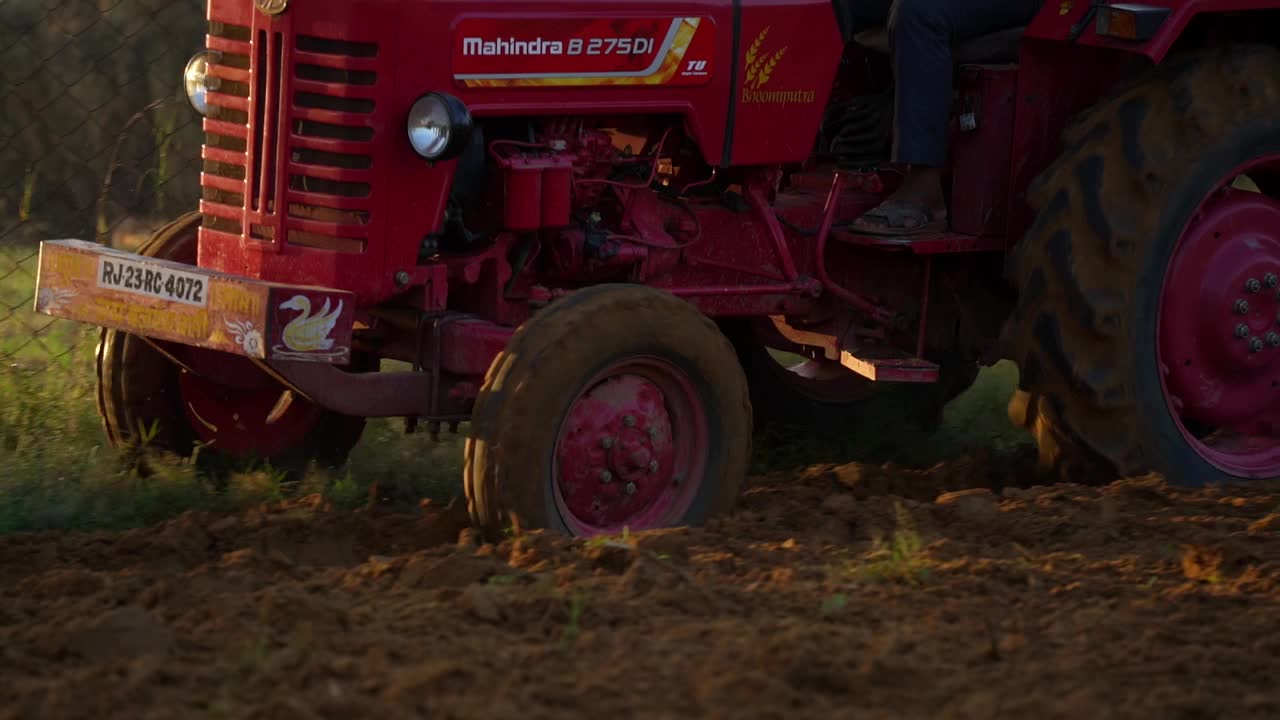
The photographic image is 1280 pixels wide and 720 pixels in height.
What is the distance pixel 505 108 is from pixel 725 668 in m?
2.12

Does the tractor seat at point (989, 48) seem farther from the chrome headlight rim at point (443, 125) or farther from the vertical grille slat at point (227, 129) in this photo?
the vertical grille slat at point (227, 129)

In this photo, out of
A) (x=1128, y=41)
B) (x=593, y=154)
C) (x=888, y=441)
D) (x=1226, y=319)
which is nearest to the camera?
(x=593, y=154)

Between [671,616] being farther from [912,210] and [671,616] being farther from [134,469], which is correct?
[912,210]

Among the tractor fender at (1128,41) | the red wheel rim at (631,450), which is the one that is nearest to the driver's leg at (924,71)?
the tractor fender at (1128,41)

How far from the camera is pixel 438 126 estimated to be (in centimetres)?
498

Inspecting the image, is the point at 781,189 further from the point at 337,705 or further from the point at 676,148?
the point at 337,705

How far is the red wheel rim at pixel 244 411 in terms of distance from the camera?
5844mm

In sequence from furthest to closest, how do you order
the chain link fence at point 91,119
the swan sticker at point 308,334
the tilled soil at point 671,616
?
the chain link fence at point 91,119, the swan sticker at point 308,334, the tilled soil at point 671,616

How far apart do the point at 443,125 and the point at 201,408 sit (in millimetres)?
1633

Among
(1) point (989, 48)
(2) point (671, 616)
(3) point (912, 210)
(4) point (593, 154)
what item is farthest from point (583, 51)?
(2) point (671, 616)

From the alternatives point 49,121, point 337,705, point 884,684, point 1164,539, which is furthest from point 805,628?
point 49,121

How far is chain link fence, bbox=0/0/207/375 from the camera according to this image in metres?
10.2

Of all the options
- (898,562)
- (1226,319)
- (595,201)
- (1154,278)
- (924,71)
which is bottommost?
(898,562)

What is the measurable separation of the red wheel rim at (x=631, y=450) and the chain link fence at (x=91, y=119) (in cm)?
522
